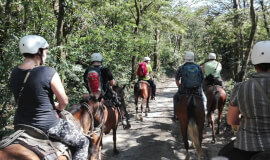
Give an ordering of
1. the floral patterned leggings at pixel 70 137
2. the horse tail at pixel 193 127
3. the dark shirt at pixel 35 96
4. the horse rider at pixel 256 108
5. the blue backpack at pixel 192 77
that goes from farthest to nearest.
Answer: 1. the blue backpack at pixel 192 77
2. the horse tail at pixel 193 127
3. the floral patterned leggings at pixel 70 137
4. the dark shirt at pixel 35 96
5. the horse rider at pixel 256 108

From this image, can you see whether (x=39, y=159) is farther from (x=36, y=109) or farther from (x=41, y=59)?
(x=41, y=59)

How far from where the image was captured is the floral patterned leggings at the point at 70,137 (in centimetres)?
292

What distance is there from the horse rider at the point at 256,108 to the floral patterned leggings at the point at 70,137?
1931mm

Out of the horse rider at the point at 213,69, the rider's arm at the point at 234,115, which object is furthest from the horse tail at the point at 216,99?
the rider's arm at the point at 234,115

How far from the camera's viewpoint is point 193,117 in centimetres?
569

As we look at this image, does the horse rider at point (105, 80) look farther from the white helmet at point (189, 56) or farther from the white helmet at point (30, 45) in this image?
the white helmet at point (30, 45)

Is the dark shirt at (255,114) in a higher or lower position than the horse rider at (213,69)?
lower

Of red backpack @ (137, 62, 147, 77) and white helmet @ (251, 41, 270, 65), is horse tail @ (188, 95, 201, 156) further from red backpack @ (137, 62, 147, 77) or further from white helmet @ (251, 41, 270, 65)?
red backpack @ (137, 62, 147, 77)

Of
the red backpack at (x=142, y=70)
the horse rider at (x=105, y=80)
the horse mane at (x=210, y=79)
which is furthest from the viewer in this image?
the red backpack at (x=142, y=70)

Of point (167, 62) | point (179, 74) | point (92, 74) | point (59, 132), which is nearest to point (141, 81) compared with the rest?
point (179, 74)

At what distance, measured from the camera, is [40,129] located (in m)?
2.78

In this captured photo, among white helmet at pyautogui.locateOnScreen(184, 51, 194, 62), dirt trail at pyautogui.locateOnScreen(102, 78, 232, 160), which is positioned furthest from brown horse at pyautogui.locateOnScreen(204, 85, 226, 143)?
white helmet at pyautogui.locateOnScreen(184, 51, 194, 62)

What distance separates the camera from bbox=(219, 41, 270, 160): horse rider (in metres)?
2.34

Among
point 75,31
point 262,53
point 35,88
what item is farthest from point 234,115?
point 75,31
